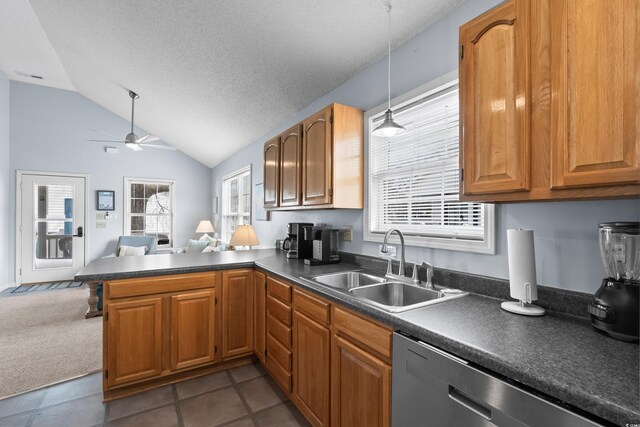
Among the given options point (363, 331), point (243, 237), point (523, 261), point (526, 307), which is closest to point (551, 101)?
point (523, 261)

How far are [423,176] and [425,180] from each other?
0.03m

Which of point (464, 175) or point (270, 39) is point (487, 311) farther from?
point (270, 39)

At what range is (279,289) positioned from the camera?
2.17m

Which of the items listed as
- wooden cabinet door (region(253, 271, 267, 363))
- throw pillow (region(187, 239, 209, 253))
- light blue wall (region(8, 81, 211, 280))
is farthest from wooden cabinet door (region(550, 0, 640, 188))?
light blue wall (region(8, 81, 211, 280))

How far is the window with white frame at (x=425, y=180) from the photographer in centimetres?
172

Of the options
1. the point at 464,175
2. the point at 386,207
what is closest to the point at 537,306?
the point at 464,175

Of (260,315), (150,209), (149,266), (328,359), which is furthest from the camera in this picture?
(150,209)

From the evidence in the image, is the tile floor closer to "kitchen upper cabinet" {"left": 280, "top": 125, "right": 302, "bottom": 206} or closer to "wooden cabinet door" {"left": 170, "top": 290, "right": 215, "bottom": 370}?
"wooden cabinet door" {"left": 170, "top": 290, "right": 215, "bottom": 370}

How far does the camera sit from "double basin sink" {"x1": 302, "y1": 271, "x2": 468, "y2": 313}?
1609 mm

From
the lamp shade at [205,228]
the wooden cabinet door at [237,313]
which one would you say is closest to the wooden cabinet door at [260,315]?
the wooden cabinet door at [237,313]

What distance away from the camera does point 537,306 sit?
1.28 m

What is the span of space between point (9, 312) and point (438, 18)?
584 centimetres

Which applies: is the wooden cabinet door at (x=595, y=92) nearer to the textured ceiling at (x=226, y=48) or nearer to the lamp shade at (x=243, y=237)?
the textured ceiling at (x=226, y=48)

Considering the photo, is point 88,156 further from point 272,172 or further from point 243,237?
point 272,172
